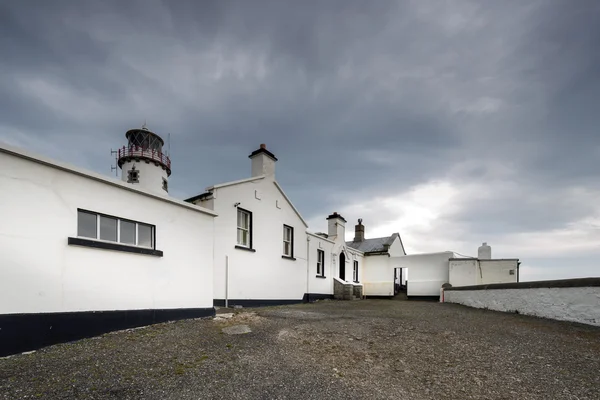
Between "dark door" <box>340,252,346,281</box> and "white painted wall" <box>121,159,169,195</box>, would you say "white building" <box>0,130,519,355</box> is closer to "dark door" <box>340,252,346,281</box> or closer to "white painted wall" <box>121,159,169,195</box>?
"dark door" <box>340,252,346,281</box>

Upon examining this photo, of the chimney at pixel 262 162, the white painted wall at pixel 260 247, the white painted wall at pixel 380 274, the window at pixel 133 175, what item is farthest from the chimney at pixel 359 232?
the window at pixel 133 175

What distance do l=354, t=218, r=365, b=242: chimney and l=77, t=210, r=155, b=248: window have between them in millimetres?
22857

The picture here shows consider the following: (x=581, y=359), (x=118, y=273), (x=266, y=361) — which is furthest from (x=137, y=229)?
(x=581, y=359)

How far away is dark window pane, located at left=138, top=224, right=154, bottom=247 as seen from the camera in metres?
7.45

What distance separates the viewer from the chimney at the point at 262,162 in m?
14.0

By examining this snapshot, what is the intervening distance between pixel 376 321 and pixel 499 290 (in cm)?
665

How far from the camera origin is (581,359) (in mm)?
5117

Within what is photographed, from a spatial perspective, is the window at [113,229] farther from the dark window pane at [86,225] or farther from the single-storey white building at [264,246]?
the single-storey white building at [264,246]

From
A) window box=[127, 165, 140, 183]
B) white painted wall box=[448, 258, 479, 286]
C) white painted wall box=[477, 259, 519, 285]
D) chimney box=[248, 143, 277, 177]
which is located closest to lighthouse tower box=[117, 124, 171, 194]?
window box=[127, 165, 140, 183]

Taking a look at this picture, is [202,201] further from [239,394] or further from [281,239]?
[239,394]

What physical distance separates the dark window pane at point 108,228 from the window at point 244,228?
573 centimetres

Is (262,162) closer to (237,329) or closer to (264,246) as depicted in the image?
(264,246)

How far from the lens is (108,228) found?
6746 millimetres

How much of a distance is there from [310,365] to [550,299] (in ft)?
28.4
